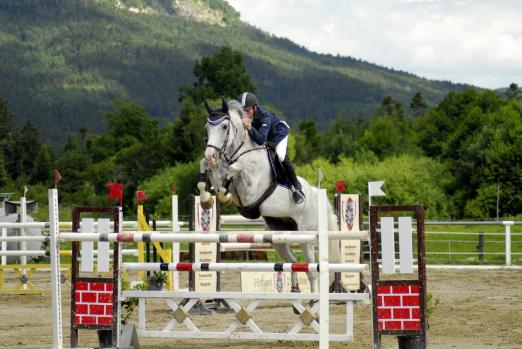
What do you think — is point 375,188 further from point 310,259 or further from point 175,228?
point 175,228

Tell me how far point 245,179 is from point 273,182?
303 millimetres

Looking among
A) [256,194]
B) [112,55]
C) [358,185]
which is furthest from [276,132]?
[112,55]

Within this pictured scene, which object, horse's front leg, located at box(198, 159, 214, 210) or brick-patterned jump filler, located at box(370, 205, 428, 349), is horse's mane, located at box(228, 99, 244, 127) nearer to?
horse's front leg, located at box(198, 159, 214, 210)

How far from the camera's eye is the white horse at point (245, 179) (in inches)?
289

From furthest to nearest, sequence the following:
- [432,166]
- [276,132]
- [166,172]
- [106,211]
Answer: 1. [166,172]
2. [432,166]
3. [276,132]
4. [106,211]

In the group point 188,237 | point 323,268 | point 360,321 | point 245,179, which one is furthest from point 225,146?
point 360,321

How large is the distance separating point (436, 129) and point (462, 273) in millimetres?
50207

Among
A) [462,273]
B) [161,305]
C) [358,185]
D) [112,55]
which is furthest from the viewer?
[112,55]

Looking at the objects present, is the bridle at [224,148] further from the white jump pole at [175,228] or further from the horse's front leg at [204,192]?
the white jump pole at [175,228]

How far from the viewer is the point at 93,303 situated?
650 cm

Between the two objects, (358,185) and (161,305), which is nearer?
(161,305)

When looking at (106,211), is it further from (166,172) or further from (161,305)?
(166,172)

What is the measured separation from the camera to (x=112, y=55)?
18588cm

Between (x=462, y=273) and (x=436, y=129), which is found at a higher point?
(x=436, y=129)
